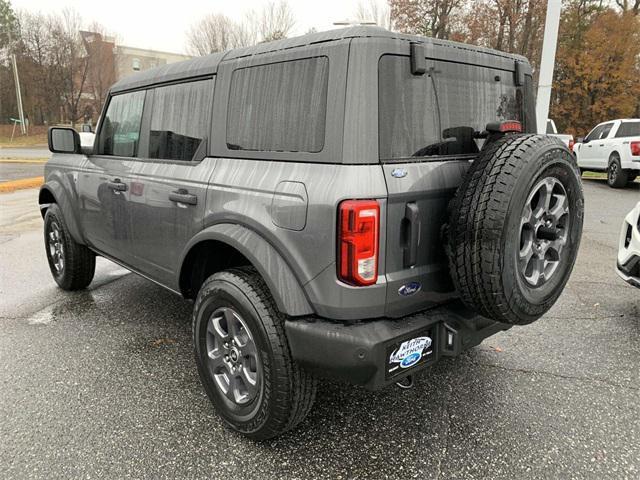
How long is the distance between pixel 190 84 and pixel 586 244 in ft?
19.6

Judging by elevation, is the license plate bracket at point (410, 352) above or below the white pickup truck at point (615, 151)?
below

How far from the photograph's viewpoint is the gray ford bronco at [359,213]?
2021mm

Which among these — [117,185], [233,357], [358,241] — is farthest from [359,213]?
[117,185]

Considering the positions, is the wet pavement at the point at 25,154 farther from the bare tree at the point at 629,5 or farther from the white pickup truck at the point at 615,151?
the bare tree at the point at 629,5

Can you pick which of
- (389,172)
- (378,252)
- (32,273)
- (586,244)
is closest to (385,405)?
(378,252)

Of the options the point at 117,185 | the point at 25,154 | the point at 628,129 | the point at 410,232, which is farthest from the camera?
the point at 25,154

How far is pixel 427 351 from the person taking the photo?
2217mm

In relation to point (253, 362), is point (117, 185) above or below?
above

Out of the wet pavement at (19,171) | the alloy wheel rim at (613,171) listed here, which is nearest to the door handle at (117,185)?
the wet pavement at (19,171)

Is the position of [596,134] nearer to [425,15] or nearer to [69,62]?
[425,15]

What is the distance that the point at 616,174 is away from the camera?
12594 millimetres

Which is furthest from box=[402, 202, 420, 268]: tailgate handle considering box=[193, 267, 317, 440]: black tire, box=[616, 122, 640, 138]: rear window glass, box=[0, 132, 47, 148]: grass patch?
box=[0, 132, 47, 148]: grass patch

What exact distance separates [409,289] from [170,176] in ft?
5.39

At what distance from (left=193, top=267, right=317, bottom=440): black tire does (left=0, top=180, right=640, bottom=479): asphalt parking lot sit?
0.16 meters
